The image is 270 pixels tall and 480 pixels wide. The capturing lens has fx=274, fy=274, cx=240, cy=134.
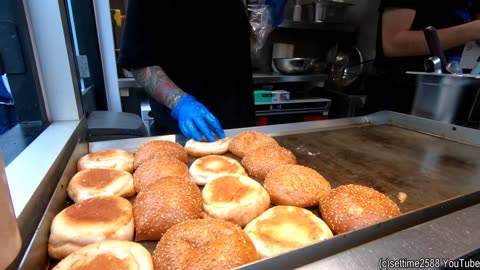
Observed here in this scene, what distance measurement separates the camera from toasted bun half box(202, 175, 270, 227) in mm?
965

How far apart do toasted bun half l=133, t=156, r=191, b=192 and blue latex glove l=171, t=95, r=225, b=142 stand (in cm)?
29

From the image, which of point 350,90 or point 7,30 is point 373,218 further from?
point 350,90

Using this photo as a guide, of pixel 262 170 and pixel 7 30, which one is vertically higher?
pixel 7 30

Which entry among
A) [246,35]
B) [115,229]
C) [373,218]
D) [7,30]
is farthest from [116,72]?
[373,218]

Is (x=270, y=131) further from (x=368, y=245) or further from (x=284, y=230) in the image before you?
(x=368, y=245)

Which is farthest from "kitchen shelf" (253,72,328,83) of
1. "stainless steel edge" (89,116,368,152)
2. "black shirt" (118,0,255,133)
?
"stainless steel edge" (89,116,368,152)

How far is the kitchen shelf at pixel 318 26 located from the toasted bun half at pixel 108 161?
2.95 meters

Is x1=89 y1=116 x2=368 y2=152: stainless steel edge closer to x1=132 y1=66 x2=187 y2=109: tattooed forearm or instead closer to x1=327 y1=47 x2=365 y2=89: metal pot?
x1=132 y1=66 x2=187 y2=109: tattooed forearm

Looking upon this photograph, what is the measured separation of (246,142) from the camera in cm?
148

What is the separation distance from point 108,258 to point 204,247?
249 mm

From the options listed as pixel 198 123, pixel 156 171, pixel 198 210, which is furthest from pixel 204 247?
pixel 198 123

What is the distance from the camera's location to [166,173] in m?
1.14

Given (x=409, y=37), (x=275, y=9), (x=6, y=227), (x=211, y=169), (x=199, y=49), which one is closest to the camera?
(x=6, y=227)

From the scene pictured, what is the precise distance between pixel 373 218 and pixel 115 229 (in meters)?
0.83
